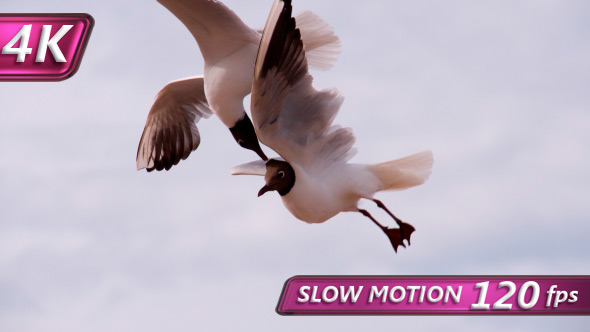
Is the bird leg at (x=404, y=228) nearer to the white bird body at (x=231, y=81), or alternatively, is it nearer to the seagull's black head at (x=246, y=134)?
the seagull's black head at (x=246, y=134)

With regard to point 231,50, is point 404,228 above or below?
below

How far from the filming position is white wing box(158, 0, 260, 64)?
16.5 ft

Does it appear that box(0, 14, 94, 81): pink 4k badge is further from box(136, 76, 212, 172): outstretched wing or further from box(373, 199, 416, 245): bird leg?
box(373, 199, 416, 245): bird leg

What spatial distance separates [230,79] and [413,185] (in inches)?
42.9

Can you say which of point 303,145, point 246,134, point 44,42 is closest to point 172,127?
point 246,134

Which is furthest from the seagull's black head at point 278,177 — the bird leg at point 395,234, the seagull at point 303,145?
the bird leg at point 395,234

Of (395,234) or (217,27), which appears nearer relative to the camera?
(395,234)

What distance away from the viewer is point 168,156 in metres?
5.94

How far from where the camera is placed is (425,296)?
4.69 m

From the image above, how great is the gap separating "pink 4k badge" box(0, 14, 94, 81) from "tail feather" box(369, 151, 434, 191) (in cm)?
165

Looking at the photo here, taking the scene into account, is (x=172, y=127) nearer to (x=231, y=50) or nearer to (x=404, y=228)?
(x=231, y=50)

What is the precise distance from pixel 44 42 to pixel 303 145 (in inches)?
58.7

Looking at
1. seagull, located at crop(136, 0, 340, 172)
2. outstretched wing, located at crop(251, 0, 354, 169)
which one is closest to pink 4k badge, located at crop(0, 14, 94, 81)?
seagull, located at crop(136, 0, 340, 172)

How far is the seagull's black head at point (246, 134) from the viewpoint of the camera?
5.16 meters
